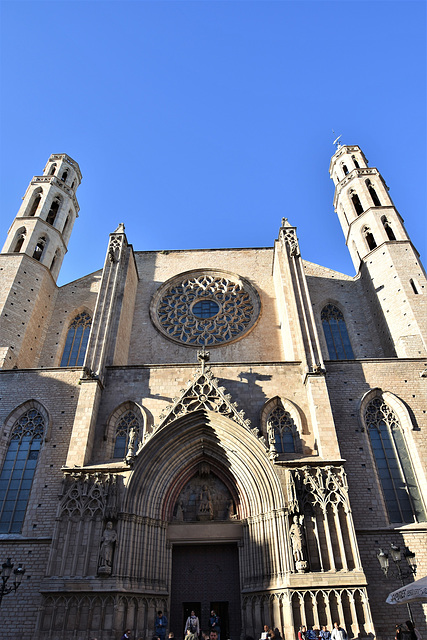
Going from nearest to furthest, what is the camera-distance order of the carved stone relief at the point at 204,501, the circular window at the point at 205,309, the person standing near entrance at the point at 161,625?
1. the person standing near entrance at the point at 161,625
2. the carved stone relief at the point at 204,501
3. the circular window at the point at 205,309

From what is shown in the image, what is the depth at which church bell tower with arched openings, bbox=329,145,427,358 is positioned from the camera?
17.7m

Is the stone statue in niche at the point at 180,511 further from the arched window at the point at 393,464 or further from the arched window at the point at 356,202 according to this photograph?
the arched window at the point at 356,202

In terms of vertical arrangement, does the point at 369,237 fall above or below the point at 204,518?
above

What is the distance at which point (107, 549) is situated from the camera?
11773mm

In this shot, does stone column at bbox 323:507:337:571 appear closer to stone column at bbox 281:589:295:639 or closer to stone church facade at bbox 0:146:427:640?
stone church facade at bbox 0:146:427:640

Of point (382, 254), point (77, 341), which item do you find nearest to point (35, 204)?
point (77, 341)

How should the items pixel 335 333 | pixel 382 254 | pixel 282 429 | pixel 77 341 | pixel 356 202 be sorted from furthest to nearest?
pixel 356 202 → pixel 382 254 → pixel 335 333 → pixel 77 341 → pixel 282 429

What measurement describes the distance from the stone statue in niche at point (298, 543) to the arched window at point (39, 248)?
55.0ft

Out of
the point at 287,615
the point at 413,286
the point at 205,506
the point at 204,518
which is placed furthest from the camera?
the point at 413,286

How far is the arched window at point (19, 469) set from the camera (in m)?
13.4

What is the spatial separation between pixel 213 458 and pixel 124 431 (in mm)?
3102

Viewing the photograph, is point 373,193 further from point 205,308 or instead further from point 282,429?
point 282,429

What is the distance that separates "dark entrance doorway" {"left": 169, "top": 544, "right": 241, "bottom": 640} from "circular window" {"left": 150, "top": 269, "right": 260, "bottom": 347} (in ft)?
27.4

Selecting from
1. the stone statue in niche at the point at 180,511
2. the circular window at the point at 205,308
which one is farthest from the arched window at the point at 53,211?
the stone statue in niche at the point at 180,511
